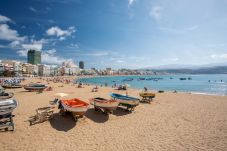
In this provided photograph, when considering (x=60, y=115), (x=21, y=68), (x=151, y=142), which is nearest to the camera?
(x=151, y=142)

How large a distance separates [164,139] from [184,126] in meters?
2.96

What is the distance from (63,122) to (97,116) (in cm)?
273

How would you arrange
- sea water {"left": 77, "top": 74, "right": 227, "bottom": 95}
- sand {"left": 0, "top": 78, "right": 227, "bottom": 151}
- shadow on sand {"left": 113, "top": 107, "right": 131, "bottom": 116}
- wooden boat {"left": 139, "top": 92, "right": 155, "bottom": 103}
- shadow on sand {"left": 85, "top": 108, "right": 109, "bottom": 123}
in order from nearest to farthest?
sand {"left": 0, "top": 78, "right": 227, "bottom": 151}, shadow on sand {"left": 85, "top": 108, "right": 109, "bottom": 123}, shadow on sand {"left": 113, "top": 107, "right": 131, "bottom": 116}, wooden boat {"left": 139, "top": 92, "right": 155, "bottom": 103}, sea water {"left": 77, "top": 74, "right": 227, "bottom": 95}

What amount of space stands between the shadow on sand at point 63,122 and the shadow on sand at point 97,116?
153 centimetres

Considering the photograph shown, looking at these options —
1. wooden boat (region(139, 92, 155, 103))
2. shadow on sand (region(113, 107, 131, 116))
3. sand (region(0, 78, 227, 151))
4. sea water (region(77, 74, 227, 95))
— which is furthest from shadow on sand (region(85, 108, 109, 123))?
sea water (region(77, 74, 227, 95))

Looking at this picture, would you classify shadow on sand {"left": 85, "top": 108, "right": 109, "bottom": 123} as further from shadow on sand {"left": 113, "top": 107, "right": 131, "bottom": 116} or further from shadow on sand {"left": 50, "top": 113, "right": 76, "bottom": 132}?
shadow on sand {"left": 50, "top": 113, "right": 76, "bottom": 132}

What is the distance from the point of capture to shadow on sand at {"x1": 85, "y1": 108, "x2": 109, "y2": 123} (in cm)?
1128

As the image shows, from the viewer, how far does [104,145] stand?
7.54m

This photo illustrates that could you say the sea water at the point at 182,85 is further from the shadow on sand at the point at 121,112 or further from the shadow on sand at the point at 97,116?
the shadow on sand at the point at 97,116

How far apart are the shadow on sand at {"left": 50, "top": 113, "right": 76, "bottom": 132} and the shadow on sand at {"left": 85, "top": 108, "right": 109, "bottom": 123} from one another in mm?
1526

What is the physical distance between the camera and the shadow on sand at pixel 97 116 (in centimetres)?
1128

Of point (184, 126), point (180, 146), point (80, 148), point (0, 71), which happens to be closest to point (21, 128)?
point (80, 148)

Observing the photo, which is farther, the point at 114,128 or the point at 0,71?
the point at 0,71

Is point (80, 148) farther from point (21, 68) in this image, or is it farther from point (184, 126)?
point (21, 68)
